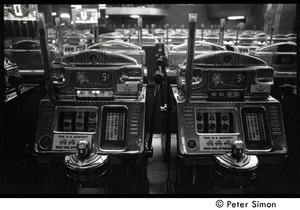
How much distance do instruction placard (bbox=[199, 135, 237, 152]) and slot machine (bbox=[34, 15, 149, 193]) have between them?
0.46 m

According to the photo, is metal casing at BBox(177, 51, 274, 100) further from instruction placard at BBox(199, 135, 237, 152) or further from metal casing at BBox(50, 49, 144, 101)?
metal casing at BBox(50, 49, 144, 101)

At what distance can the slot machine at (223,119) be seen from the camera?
6.37 ft

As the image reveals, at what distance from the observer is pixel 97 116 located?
2.07 m

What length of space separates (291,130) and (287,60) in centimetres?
86

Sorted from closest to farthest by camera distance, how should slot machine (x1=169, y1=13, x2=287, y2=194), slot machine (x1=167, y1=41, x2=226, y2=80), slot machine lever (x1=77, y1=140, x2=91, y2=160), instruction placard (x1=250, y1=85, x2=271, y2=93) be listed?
slot machine lever (x1=77, y1=140, x2=91, y2=160), slot machine (x1=169, y1=13, x2=287, y2=194), instruction placard (x1=250, y1=85, x2=271, y2=93), slot machine (x1=167, y1=41, x2=226, y2=80)

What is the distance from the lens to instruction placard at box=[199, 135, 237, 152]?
6.39 ft

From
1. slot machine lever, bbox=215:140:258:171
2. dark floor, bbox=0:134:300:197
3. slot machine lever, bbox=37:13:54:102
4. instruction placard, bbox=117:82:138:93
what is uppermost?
slot machine lever, bbox=37:13:54:102

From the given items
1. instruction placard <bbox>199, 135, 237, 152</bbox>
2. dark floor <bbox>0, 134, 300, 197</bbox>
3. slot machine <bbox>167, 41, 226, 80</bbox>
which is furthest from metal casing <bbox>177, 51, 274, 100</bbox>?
slot machine <bbox>167, 41, 226, 80</bbox>

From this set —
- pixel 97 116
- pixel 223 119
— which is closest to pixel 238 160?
pixel 223 119

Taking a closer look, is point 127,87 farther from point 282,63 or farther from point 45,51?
point 282,63

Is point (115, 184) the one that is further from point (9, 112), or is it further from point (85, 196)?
point (9, 112)

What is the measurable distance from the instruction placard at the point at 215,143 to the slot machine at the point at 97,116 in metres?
0.46

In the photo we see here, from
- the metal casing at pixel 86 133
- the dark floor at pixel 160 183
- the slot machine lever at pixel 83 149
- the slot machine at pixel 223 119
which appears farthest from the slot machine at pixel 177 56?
the slot machine lever at pixel 83 149
